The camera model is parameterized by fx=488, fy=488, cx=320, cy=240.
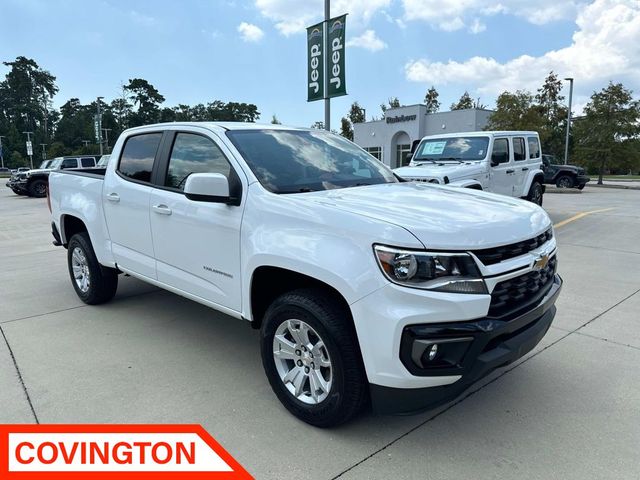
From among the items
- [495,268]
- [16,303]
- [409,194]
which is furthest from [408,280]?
[16,303]

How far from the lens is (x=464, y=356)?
2434mm

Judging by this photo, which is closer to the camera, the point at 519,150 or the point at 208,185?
the point at 208,185

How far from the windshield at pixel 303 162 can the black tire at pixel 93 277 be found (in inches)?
93.5

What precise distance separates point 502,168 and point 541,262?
801 centimetres

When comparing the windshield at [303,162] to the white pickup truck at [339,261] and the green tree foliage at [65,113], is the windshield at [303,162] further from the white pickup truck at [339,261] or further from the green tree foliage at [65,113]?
the green tree foliage at [65,113]

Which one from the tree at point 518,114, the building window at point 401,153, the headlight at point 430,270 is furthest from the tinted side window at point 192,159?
the building window at point 401,153

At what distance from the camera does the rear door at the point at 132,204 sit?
4188mm

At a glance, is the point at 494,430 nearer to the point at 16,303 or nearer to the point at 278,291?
the point at 278,291

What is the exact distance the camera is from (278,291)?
3.28m

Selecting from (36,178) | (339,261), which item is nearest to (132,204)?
(339,261)

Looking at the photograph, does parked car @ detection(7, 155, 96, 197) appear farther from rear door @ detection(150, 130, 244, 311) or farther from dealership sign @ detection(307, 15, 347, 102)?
rear door @ detection(150, 130, 244, 311)

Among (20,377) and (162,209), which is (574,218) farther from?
(20,377)

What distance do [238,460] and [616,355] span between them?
121 inches

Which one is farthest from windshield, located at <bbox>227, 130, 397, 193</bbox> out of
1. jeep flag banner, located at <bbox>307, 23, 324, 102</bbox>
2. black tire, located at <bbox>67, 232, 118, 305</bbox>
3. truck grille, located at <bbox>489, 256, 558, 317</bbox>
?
jeep flag banner, located at <bbox>307, 23, 324, 102</bbox>
